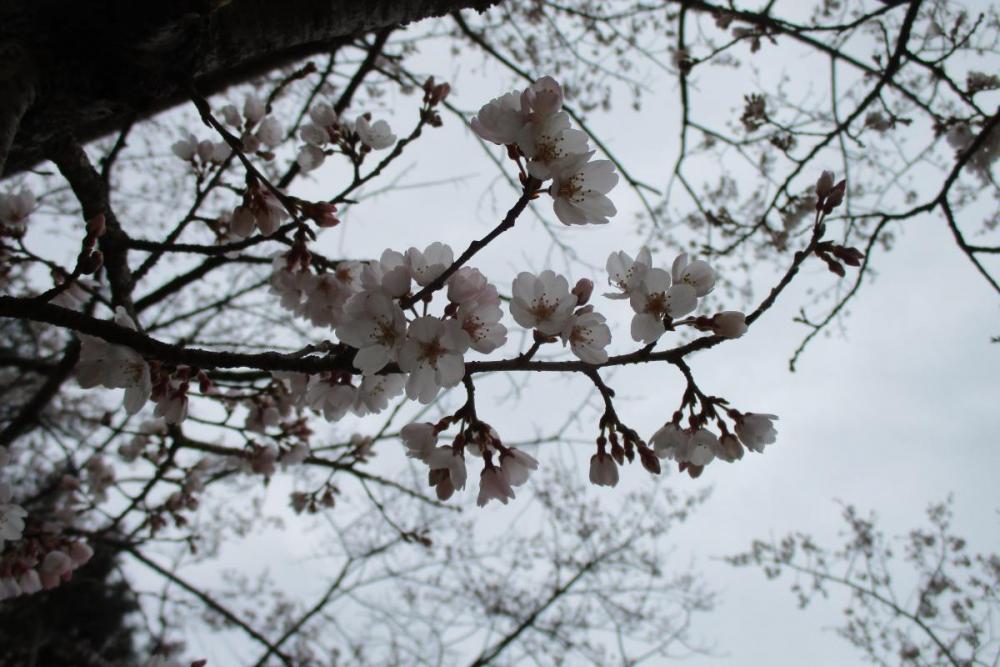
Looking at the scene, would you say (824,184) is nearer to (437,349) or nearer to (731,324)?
(731,324)

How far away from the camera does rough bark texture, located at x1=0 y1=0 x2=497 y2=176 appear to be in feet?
4.77

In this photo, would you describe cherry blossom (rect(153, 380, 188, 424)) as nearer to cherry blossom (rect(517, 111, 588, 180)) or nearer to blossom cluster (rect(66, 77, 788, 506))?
blossom cluster (rect(66, 77, 788, 506))

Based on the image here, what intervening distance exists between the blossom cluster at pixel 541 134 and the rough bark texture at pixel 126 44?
0.72 metres

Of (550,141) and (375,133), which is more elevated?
(375,133)

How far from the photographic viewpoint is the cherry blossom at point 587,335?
1.45 meters

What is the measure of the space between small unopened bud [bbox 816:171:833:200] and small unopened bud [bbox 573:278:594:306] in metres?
0.63

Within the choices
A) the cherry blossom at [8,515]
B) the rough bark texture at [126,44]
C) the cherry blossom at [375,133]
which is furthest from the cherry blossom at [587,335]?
the cherry blossom at [8,515]

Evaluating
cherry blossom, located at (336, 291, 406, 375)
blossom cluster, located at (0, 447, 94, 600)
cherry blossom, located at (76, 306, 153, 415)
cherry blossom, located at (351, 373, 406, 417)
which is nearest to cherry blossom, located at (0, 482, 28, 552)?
blossom cluster, located at (0, 447, 94, 600)

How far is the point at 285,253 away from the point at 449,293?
102cm

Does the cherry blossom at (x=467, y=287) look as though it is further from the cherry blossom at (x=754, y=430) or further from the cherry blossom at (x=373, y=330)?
the cherry blossom at (x=754, y=430)

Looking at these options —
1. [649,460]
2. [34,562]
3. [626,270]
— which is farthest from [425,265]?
[34,562]

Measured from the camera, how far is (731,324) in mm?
1466

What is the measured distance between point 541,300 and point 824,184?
78cm

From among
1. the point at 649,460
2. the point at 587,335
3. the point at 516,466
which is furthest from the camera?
the point at 516,466
